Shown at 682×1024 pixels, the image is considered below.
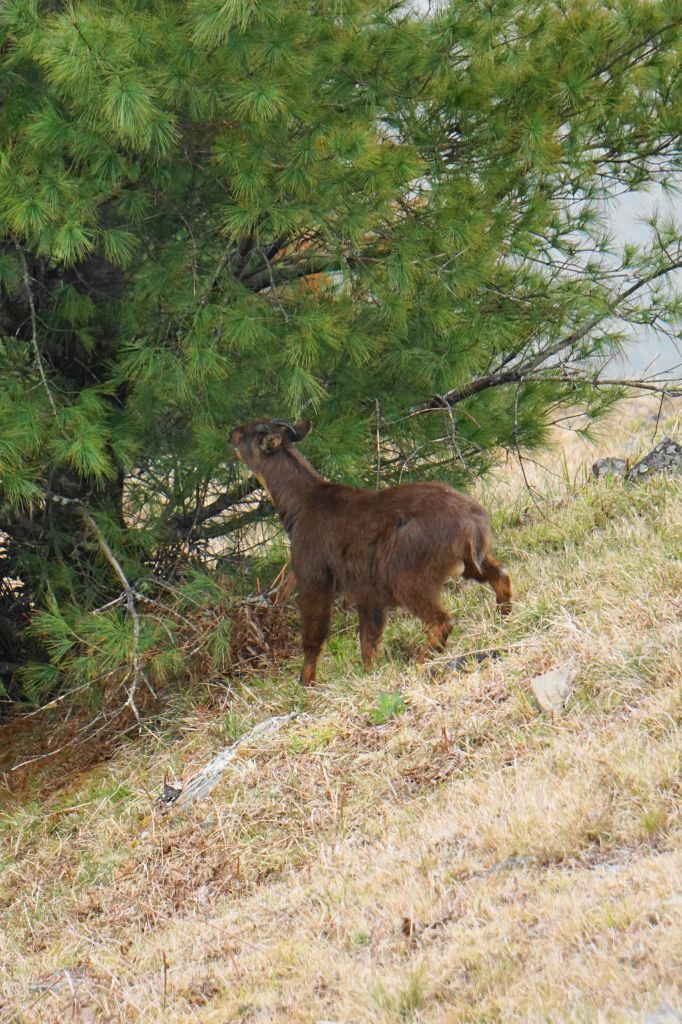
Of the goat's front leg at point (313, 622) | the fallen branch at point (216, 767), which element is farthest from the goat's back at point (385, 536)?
the fallen branch at point (216, 767)

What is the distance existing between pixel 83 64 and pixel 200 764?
359 cm

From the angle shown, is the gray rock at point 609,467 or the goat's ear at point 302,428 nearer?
the goat's ear at point 302,428

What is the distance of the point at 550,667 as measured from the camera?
19.6 ft

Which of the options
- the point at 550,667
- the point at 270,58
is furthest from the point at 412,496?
the point at 270,58

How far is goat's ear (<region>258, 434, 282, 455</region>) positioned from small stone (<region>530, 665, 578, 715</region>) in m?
2.08

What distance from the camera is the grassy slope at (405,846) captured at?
373 cm

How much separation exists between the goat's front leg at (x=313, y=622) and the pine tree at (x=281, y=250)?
0.91 meters

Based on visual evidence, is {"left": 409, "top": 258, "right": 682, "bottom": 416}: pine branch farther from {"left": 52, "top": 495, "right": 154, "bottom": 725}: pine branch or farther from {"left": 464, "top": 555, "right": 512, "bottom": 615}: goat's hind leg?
{"left": 52, "top": 495, "right": 154, "bottom": 725}: pine branch

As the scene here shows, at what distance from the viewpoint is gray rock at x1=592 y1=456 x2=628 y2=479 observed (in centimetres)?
993

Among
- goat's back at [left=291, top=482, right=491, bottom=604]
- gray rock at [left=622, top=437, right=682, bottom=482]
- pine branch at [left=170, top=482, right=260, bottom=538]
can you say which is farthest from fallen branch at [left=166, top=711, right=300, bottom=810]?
gray rock at [left=622, top=437, right=682, bottom=482]

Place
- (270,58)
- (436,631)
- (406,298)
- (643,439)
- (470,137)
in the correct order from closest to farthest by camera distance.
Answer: (270,58) < (436,631) < (406,298) < (470,137) < (643,439)

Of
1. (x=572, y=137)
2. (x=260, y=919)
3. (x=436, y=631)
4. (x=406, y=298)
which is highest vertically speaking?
(x=572, y=137)

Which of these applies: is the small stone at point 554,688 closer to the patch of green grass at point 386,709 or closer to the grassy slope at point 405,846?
the grassy slope at point 405,846

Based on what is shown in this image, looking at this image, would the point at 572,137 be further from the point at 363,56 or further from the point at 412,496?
the point at 412,496
